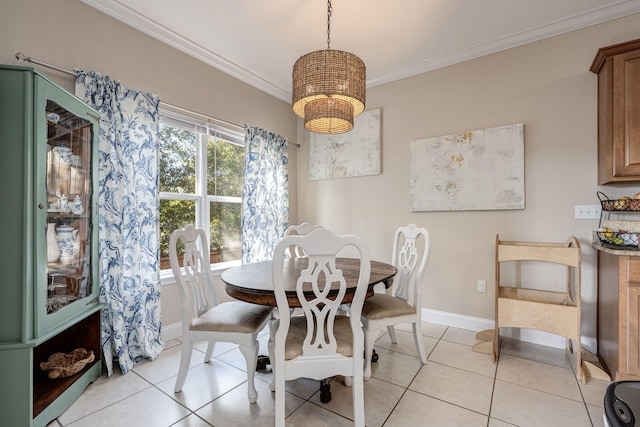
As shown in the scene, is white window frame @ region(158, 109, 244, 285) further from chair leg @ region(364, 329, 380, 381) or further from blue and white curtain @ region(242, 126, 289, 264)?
chair leg @ region(364, 329, 380, 381)

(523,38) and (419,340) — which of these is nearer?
(419,340)

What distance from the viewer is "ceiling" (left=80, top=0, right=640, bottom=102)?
2.21 meters

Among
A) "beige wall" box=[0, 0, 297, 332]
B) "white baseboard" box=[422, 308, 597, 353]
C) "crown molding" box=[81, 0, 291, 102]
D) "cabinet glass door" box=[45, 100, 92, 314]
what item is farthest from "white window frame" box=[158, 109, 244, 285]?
"white baseboard" box=[422, 308, 597, 353]

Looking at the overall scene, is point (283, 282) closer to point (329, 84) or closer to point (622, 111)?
point (329, 84)

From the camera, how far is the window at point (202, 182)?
8.80 feet

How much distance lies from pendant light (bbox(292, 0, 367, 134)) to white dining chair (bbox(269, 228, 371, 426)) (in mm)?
1026

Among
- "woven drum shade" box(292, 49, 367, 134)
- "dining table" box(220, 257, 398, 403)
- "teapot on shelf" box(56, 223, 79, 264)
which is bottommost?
"dining table" box(220, 257, 398, 403)

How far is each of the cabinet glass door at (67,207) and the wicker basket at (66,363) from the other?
394 millimetres

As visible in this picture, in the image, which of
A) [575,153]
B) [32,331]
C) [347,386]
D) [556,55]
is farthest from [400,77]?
[32,331]

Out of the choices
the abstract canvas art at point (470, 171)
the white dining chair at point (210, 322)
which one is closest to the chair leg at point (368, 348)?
the white dining chair at point (210, 322)

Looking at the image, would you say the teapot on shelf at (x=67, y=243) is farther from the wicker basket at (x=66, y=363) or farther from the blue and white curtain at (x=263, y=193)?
the blue and white curtain at (x=263, y=193)

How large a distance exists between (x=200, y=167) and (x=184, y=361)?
1.84 meters

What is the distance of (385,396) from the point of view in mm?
1781

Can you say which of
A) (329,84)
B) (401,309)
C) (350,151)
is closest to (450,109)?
(350,151)
